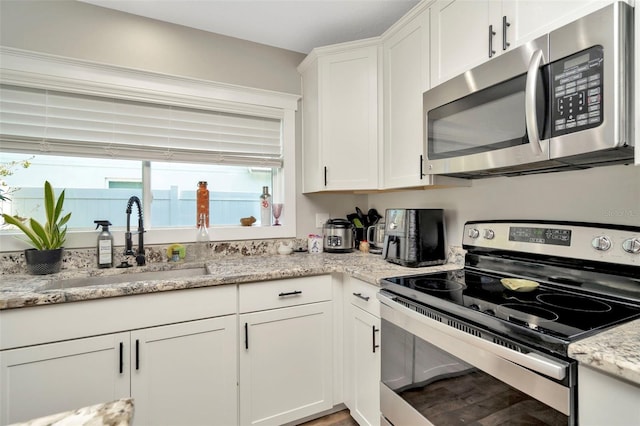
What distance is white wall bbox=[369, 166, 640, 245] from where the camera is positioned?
3.79 feet

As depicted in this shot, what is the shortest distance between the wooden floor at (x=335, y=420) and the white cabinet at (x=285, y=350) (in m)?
0.08

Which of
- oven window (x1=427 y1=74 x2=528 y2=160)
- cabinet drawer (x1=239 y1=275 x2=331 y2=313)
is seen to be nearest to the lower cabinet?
cabinet drawer (x1=239 y1=275 x2=331 y2=313)

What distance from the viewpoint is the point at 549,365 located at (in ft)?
2.48

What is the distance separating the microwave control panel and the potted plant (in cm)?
231

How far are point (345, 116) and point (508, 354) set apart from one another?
166 cm

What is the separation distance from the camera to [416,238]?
1.71 meters

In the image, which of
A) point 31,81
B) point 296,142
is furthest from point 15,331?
point 296,142

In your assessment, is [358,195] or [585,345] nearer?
[585,345]

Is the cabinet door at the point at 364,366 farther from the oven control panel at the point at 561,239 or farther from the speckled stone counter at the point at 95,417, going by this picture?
the speckled stone counter at the point at 95,417

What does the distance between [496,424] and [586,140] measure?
2.90 ft

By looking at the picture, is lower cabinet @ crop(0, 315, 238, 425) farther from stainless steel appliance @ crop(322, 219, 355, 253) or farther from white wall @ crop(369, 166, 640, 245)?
white wall @ crop(369, 166, 640, 245)

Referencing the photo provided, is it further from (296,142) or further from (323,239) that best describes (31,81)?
(323,239)

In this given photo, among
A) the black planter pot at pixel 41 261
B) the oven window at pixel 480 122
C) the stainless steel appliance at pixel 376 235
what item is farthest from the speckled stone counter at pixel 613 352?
the black planter pot at pixel 41 261

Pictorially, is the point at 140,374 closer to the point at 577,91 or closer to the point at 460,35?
the point at 577,91
